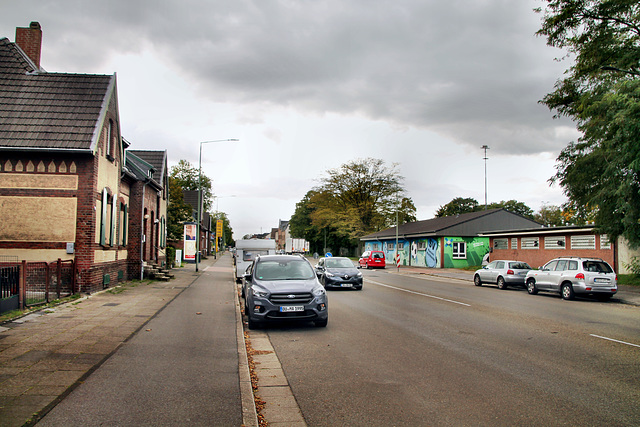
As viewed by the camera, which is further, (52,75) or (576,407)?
(52,75)

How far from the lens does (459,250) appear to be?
47.0 m

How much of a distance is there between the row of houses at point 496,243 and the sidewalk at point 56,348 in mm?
24721

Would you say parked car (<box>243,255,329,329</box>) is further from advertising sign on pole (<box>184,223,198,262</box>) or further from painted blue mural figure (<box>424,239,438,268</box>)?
painted blue mural figure (<box>424,239,438,268</box>)

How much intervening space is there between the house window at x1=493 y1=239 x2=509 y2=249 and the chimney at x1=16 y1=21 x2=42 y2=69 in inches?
1368

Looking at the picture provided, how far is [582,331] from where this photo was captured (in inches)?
418

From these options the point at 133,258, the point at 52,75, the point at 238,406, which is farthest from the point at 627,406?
the point at 133,258

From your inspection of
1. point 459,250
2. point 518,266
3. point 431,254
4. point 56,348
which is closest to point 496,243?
point 459,250

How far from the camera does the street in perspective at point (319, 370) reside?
496cm

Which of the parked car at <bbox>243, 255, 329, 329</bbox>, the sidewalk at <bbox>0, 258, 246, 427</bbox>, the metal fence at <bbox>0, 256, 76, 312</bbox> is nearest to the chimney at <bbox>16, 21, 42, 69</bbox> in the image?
the metal fence at <bbox>0, 256, 76, 312</bbox>

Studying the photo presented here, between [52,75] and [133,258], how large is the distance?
9278 millimetres

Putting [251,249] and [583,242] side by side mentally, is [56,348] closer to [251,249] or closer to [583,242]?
[251,249]

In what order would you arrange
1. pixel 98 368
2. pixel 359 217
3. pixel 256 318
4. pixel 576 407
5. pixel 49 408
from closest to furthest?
pixel 49 408, pixel 576 407, pixel 98 368, pixel 256 318, pixel 359 217

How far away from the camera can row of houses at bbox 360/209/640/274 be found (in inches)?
1167

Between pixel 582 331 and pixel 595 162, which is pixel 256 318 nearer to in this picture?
pixel 582 331
